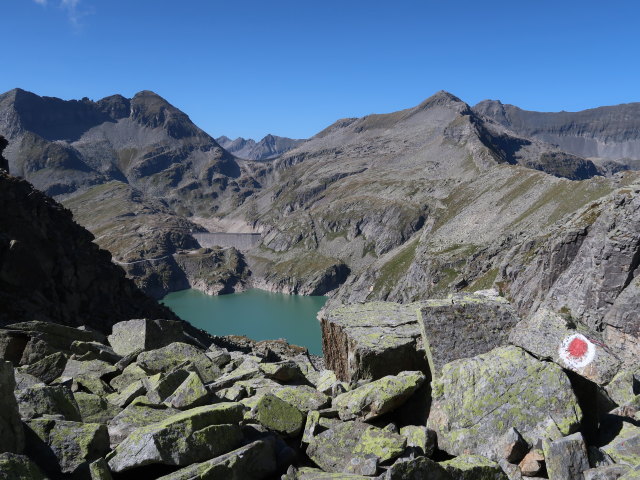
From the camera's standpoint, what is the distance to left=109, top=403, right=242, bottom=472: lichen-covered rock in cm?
739

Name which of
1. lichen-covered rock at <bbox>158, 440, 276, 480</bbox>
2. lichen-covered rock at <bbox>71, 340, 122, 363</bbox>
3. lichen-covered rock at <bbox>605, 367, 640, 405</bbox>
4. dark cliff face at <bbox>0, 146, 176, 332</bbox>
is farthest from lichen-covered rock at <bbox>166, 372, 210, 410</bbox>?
dark cliff face at <bbox>0, 146, 176, 332</bbox>

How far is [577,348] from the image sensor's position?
925cm

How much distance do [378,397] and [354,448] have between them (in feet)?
4.41

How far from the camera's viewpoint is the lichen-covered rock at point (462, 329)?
1123cm

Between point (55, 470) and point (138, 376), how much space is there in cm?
689

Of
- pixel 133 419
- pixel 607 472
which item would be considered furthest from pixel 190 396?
pixel 607 472

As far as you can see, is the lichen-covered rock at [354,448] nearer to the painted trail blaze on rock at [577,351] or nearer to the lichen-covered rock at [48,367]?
the painted trail blaze on rock at [577,351]

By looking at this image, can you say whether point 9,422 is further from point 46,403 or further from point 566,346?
point 566,346

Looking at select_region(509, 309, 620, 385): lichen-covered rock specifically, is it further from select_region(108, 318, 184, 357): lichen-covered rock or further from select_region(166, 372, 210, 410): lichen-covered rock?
select_region(108, 318, 184, 357): lichen-covered rock

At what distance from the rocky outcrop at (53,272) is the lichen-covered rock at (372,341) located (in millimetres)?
32527

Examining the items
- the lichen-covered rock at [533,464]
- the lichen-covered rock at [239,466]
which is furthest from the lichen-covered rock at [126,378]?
the lichen-covered rock at [533,464]

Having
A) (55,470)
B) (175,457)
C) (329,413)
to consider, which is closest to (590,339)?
(329,413)

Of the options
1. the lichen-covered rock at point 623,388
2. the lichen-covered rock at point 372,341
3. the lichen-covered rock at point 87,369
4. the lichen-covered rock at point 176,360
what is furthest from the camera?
the lichen-covered rock at point 176,360

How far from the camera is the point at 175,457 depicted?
7.46 metres
